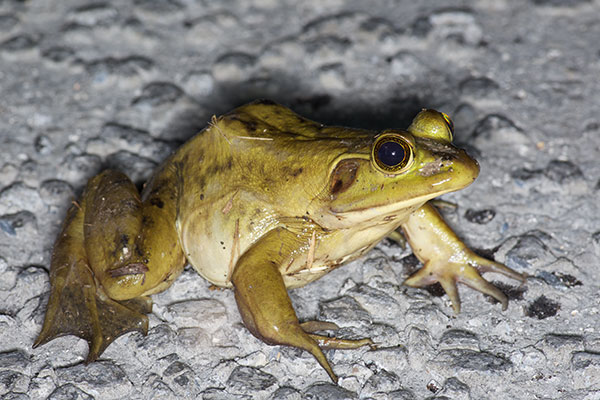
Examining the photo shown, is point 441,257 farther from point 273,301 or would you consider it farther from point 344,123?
point 344,123

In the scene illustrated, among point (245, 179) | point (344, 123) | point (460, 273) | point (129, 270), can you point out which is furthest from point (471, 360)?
point (344, 123)

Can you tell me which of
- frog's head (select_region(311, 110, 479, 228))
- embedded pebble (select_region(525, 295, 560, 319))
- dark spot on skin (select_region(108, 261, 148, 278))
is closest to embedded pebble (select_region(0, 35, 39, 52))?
dark spot on skin (select_region(108, 261, 148, 278))

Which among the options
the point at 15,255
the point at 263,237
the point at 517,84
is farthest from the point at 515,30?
the point at 15,255

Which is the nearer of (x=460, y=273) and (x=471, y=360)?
(x=471, y=360)

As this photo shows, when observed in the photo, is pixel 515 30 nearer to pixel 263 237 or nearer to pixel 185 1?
pixel 185 1

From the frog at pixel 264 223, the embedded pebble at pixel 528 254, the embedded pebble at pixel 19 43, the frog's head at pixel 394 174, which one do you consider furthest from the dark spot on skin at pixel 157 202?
the embedded pebble at pixel 19 43

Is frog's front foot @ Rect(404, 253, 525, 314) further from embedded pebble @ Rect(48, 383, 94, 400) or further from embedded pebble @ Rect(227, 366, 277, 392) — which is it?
embedded pebble @ Rect(48, 383, 94, 400)

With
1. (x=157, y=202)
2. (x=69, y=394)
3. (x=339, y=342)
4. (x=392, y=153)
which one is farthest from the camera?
(x=157, y=202)
